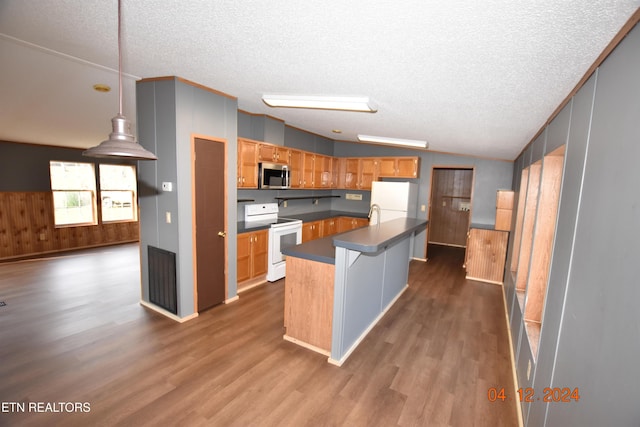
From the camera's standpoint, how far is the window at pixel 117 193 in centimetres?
682

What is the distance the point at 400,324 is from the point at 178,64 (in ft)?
11.6

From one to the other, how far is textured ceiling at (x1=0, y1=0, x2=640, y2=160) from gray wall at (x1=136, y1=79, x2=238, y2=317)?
0.25 m

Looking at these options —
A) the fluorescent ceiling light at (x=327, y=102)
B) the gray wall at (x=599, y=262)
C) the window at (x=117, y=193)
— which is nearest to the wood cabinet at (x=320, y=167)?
the fluorescent ceiling light at (x=327, y=102)

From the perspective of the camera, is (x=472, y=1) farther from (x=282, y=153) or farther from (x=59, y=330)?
(x=59, y=330)

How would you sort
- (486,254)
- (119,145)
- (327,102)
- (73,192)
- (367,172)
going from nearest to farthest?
(119,145), (327,102), (486,254), (73,192), (367,172)

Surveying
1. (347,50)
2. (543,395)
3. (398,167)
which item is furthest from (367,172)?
(543,395)

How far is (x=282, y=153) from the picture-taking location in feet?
16.2

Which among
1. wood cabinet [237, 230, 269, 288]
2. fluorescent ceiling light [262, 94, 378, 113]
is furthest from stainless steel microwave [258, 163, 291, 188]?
fluorescent ceiling light [262, 94, 378, 113]

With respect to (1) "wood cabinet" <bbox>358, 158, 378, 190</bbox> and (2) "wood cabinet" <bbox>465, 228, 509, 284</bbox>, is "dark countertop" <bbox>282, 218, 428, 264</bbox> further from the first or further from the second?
(1) "wood cabinet" <bbox>358, 158, 378, 190</bbox>

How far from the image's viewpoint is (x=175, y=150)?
9.92 ft

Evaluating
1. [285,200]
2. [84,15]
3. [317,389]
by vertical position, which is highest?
[84,15]

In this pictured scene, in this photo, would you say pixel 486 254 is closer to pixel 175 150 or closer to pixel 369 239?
pixel 369 239

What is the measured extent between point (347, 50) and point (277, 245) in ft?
11.0

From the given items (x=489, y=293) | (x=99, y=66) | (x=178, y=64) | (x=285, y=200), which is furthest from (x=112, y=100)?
(x=489, y=293)
